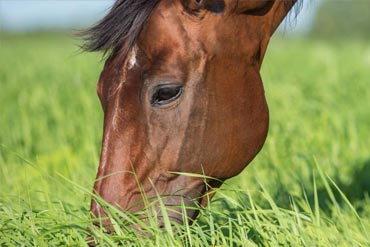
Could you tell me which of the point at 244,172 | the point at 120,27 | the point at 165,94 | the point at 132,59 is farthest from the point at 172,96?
the point at 244,172

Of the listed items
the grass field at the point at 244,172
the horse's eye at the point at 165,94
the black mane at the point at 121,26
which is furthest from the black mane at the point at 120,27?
the grass field at the point at 244,172

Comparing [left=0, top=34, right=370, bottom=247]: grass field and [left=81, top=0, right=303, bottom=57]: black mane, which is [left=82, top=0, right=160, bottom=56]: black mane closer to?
[left=81, top=0, right=303, bottom=57]: black mane

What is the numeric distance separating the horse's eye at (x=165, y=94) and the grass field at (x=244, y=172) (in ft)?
1.25

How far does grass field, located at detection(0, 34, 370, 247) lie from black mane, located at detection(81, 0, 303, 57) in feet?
1.57

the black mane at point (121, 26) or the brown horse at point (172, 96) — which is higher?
the black mane at point (121, 26)

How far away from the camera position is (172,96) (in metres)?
2.59

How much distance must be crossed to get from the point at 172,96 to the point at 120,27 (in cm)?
32

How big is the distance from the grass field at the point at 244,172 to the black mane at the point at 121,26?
482mm

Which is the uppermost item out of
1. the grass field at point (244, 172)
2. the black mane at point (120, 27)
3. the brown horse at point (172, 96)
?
the black mane at point (120, 27)

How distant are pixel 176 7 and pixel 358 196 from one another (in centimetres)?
206

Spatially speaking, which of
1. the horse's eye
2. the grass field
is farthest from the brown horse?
the grass field

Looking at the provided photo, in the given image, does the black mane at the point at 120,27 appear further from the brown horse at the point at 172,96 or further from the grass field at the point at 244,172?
the grass field at the point at 244,172

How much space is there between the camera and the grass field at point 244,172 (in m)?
2.51

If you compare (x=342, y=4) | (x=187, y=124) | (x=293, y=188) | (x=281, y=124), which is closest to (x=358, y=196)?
(x=293, y=188)
